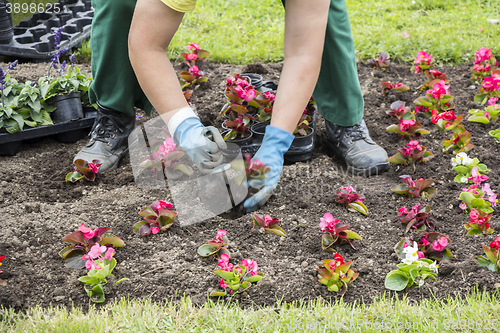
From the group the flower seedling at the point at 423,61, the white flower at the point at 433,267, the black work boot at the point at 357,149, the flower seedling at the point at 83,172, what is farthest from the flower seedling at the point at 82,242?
the flower seedling at the point at 423,61

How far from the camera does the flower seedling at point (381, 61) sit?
357 centimetres

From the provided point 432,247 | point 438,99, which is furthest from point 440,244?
point 438,99

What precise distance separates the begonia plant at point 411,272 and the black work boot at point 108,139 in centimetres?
170

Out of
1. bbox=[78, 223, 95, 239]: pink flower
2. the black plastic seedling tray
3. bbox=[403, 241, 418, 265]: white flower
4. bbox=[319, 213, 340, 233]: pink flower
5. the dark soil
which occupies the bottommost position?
the dark soil

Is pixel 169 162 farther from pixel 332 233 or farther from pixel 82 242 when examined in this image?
pixel 332 233

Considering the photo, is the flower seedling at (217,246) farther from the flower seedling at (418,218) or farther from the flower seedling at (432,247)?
the flower seedling at (418,218)

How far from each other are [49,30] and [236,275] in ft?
11.3

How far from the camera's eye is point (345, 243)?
1.91 m

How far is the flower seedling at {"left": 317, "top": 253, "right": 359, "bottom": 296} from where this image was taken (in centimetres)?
163

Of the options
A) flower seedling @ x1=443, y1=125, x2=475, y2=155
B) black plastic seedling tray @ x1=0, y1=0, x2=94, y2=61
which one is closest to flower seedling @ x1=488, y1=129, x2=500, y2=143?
flower seedling @ x1=443, y1=125, x2=475, y2=155

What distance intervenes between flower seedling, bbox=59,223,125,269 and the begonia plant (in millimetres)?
1146

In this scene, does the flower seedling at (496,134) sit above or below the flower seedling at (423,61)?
below

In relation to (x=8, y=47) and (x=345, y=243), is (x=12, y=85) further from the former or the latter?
(x=345, y=243)

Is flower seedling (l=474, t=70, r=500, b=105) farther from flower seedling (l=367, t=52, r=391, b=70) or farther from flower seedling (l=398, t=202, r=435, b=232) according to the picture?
flower seedling (l=398, t=202, r=435, b=232)
